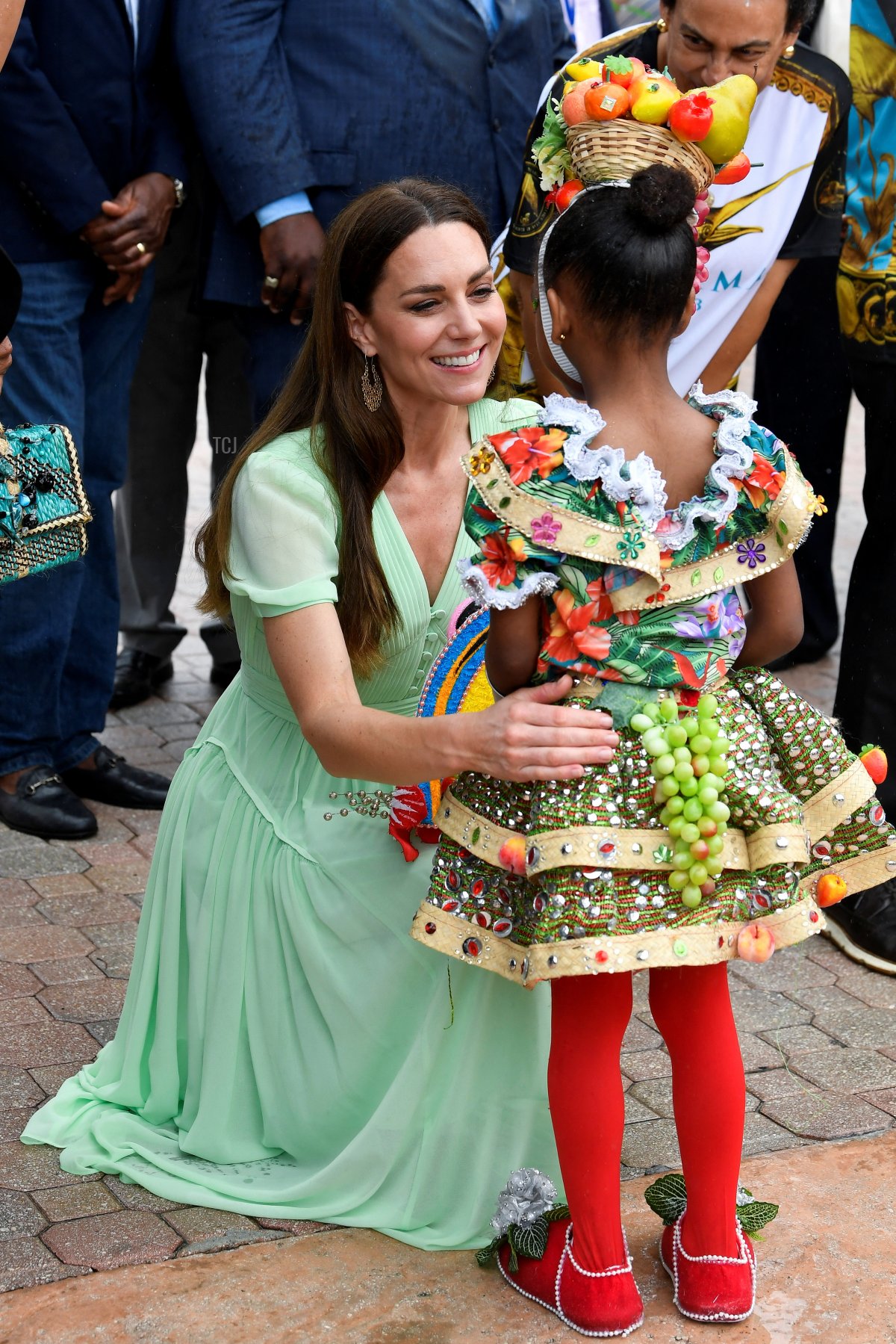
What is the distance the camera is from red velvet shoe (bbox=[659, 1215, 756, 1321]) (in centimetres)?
236

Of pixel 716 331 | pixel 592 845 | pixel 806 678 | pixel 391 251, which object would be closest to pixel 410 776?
pixel 592 845

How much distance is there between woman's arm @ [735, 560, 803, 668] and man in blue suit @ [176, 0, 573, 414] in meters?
1.95

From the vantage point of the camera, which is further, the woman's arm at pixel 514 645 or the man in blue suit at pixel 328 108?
the man in blue suit at pixel 328 108

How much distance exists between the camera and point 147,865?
3.93 metres

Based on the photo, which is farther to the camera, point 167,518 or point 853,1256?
point 167,518

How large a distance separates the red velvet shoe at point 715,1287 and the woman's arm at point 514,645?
2.82 ft

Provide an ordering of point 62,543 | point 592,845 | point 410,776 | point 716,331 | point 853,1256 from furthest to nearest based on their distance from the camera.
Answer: point 716,331
point 62,543
point 853,1256
point 410,776
point 592,845

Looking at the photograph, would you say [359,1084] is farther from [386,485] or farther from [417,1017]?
[386,485]

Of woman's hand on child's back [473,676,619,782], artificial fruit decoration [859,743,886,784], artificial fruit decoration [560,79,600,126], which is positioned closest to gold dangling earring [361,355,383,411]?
artificial fruit decoration [560,79,600,126]

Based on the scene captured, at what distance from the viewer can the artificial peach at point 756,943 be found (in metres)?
2.20

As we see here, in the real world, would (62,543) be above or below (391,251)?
below

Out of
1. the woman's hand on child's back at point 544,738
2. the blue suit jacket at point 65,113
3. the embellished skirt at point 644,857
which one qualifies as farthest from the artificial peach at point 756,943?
the blue suit jacket at point 65,113

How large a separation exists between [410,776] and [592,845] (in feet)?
0.97

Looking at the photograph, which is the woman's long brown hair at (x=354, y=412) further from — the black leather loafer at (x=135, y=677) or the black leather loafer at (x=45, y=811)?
the black leather loafer at (x=135, y=677)
